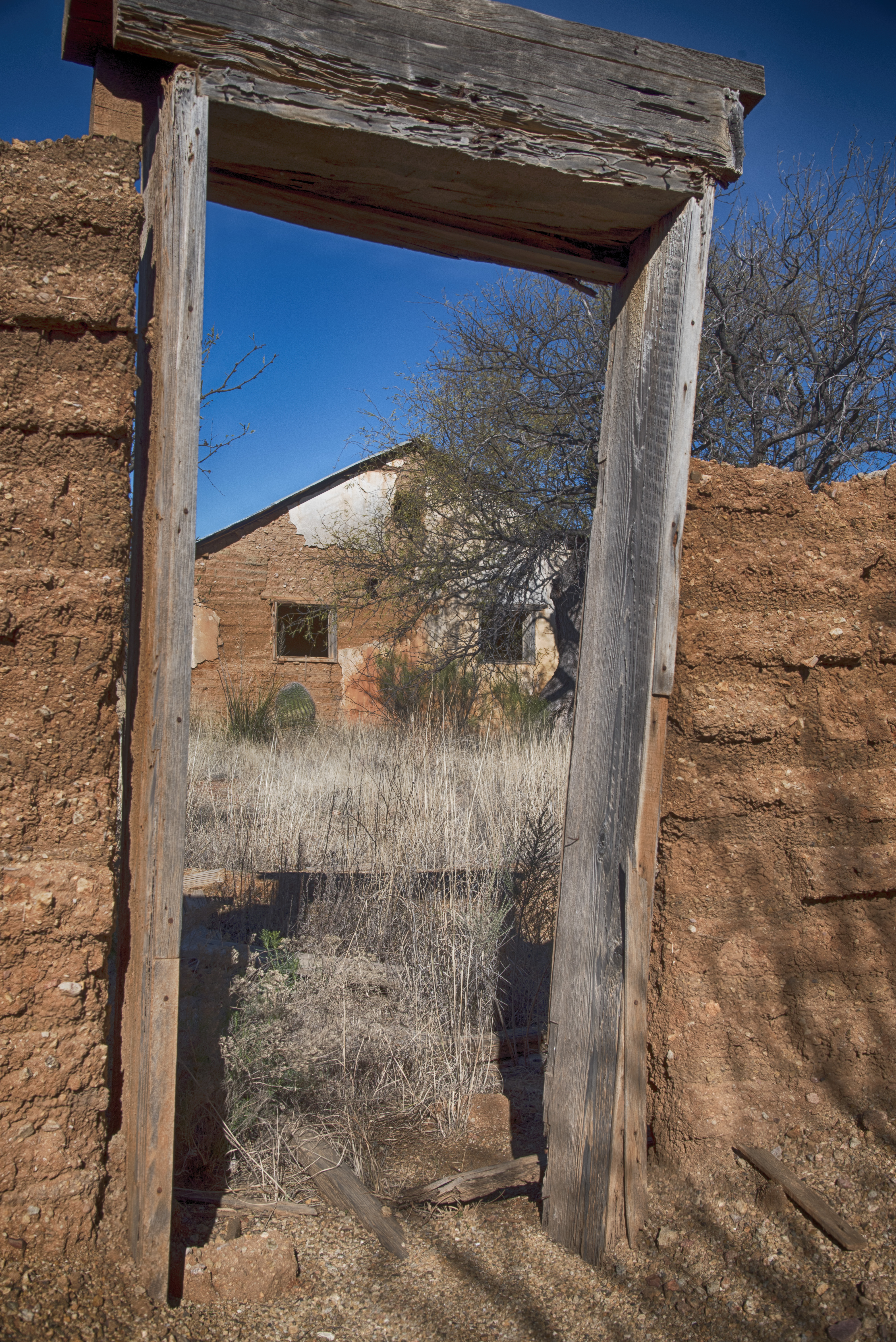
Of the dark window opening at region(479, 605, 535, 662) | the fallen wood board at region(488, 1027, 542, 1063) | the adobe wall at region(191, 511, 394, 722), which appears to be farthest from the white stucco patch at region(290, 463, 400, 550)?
the fallen wood board at region(488, 1027, 542, 1063)

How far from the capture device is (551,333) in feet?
29.3

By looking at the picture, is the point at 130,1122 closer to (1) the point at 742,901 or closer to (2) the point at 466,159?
(1) the point at 742,901

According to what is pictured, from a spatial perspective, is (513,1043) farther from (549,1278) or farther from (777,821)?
(777,821)

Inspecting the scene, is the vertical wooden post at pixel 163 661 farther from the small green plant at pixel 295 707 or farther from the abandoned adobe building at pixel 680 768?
the small green plant at pixel 295 707

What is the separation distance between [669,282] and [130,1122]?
228cm

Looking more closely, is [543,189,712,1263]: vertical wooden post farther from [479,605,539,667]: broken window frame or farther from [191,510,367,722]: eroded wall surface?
[191,510,367,722]: eroded wall surface

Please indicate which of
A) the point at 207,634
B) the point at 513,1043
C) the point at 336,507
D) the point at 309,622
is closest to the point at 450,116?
the point at 513,1043

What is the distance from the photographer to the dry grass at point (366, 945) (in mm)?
2629

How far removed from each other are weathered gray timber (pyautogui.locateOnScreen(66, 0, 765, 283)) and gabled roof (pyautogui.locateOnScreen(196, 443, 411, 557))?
9946 millimetres

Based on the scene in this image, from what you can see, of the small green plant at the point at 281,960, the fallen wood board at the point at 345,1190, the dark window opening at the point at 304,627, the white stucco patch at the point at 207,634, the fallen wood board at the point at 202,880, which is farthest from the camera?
the white stucco patch at the point at 207,634

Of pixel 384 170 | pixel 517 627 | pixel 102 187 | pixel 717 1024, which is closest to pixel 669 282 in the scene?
pixel 384 170

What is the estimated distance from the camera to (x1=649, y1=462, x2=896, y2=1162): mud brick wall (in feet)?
7.56

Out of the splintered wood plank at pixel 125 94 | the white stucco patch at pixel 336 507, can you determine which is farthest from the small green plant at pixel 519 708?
the splintered wood plank at pixel 125 94

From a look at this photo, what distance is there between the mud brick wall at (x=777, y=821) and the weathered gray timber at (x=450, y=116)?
0.76 m
